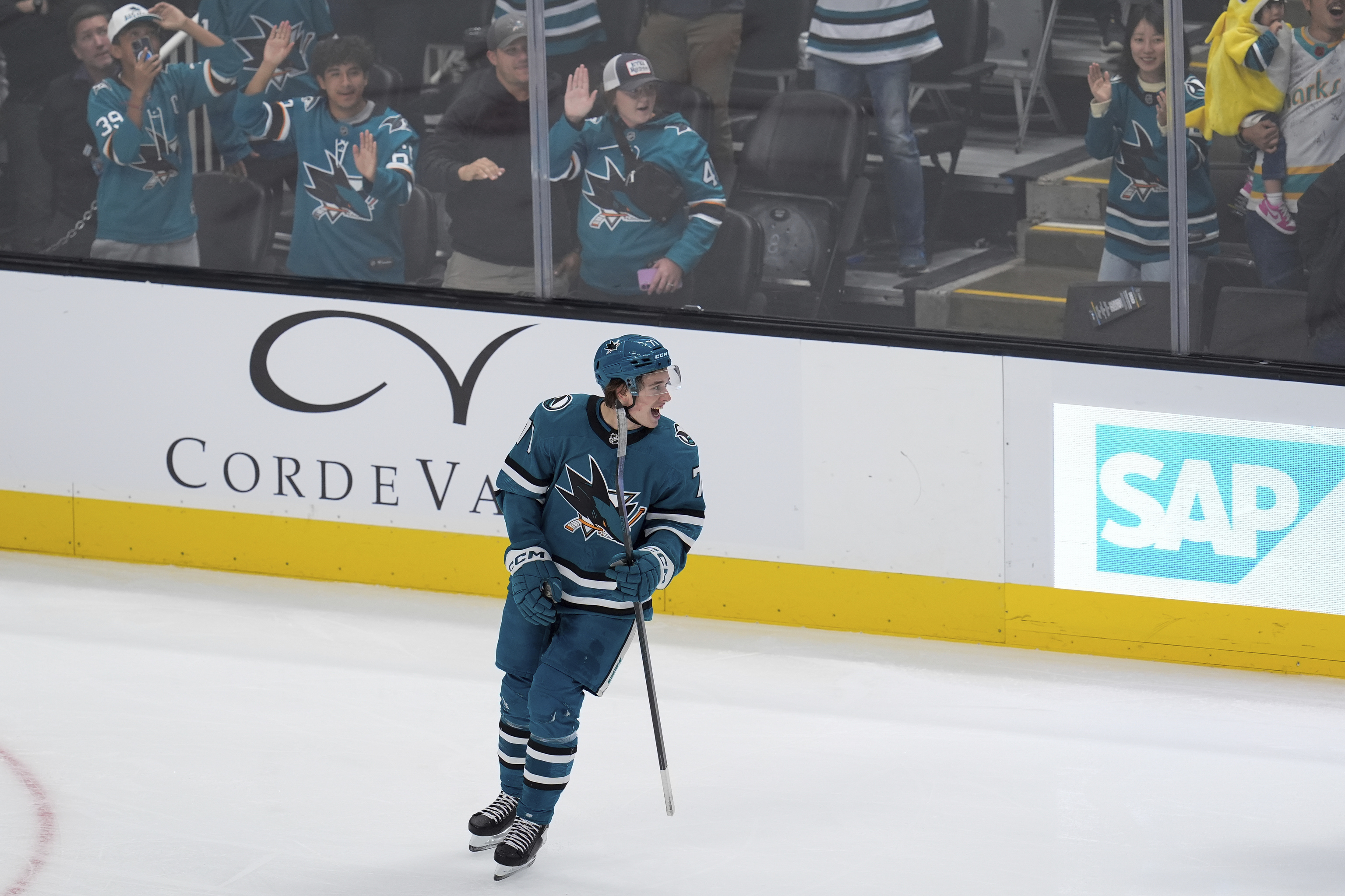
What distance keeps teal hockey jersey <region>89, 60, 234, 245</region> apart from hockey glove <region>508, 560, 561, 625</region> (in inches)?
105

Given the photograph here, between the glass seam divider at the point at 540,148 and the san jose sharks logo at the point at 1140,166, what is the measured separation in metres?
1.76

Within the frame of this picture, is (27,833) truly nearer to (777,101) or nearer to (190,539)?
(190,539)

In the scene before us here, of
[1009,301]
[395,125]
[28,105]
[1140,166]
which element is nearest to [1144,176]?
[1140,166]

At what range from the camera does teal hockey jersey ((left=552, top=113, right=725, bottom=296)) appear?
525 cm

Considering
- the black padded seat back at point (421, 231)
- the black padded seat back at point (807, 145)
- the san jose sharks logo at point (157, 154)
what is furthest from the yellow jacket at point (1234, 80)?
the san jose sharks logo at point (157, 154)

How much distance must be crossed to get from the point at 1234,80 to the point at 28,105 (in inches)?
153

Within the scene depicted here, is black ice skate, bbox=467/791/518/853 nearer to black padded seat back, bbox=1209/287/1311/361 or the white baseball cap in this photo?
black padded seat back, bbox=1209/287/1311/361

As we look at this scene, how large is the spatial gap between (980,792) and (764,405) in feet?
4.86

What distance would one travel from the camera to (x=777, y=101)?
5109 millimetres

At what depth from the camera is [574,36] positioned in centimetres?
527

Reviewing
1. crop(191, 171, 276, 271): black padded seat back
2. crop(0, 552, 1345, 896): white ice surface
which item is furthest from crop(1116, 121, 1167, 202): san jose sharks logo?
crop(191, 171, 276, 271): black padded seat back

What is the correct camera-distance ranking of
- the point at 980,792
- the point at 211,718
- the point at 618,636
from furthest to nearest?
the point at 211,718 < the point at 980,792 < the point at 618,636

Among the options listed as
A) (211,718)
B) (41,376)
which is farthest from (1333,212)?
(41,376)

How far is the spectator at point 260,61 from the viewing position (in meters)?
5.46
